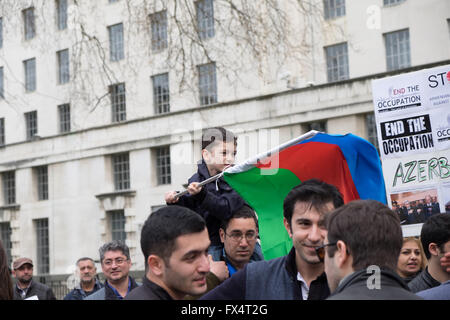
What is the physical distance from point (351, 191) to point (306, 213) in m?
1.35

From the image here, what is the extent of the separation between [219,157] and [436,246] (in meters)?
2.04

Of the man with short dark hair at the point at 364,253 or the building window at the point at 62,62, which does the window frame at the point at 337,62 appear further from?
the man with short dark hair at the point at 364,253

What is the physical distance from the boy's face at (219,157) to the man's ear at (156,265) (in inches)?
94.1

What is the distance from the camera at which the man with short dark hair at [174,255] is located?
4.17m

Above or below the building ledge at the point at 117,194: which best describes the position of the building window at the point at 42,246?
below

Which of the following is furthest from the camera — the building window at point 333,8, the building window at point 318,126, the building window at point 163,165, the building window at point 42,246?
the building window at point 42,246

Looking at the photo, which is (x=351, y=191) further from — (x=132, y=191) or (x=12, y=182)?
(x=12, y=182)

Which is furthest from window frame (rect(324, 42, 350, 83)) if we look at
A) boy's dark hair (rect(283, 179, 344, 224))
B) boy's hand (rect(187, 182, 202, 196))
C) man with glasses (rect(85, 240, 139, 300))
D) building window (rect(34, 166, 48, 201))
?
boy's dark hair (rect(283, 179, 344, 224))

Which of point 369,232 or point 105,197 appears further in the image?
point 105,197

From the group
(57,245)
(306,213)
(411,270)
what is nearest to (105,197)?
(57,245)

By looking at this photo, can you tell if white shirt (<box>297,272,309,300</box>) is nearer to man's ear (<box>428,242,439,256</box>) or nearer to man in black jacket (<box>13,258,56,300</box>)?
man's ear (<box>428,242,439,256</box>)

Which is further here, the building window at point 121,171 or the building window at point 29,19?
the building window at point 121,171

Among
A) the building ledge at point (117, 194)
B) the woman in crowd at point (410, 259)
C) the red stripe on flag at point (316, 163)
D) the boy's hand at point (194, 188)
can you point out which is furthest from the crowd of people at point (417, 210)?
the building ledge at point (117, 194)

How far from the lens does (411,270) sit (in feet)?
26.8
